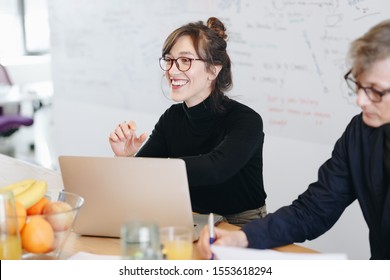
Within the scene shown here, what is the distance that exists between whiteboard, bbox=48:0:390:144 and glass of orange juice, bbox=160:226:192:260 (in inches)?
69.9

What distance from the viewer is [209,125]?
7.25 feet

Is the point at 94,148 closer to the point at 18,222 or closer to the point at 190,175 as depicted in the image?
the point at 190,175

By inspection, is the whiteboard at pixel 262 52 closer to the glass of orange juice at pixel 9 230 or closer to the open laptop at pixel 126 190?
the open laptop at pixel 126 190

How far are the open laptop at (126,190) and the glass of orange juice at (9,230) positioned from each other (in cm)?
32

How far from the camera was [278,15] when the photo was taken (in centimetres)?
321

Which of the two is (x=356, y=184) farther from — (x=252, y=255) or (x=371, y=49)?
(x=252, y=255)

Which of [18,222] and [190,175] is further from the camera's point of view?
[190,175]

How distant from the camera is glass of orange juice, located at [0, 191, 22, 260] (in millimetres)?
1330

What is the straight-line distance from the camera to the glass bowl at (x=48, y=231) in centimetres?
142

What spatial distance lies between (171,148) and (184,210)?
28.3 inches

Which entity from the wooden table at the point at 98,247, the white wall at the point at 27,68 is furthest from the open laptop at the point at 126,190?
the white wall at the point at 27,68

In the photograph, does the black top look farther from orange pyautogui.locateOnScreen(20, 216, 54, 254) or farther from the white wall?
the white wall

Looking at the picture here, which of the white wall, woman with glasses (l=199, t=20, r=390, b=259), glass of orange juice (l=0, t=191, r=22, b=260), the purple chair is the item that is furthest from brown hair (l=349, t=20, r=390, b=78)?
the white wall

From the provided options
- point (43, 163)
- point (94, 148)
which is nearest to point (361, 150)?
point (94, 148)
